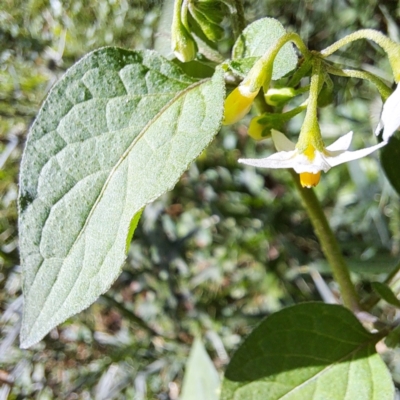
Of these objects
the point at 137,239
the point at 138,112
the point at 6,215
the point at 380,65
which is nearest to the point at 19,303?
the point at 6,215

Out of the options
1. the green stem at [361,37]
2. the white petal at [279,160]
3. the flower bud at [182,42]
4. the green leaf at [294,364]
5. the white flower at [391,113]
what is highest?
the flower bud at [182,42]

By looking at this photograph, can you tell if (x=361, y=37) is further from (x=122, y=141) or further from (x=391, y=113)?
Result: (x=122, y=141)

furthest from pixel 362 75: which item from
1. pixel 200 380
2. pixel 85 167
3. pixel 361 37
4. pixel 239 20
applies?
pixel 200 380

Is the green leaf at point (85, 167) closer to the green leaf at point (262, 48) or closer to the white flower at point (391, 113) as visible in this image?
the green leaf at point (262, 48)

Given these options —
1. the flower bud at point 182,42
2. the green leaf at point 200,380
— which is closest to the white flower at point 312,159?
the flower bud at point 182,42

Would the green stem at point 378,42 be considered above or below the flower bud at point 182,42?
below

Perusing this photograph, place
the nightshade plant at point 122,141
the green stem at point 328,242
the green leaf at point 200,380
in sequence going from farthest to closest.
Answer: the green leaf at point 200,380 < the green stem at point 328,242 < the nightshade plant at point 122,141

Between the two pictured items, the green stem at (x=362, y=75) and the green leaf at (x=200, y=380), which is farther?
the green leaf at (x=200, y=380)
